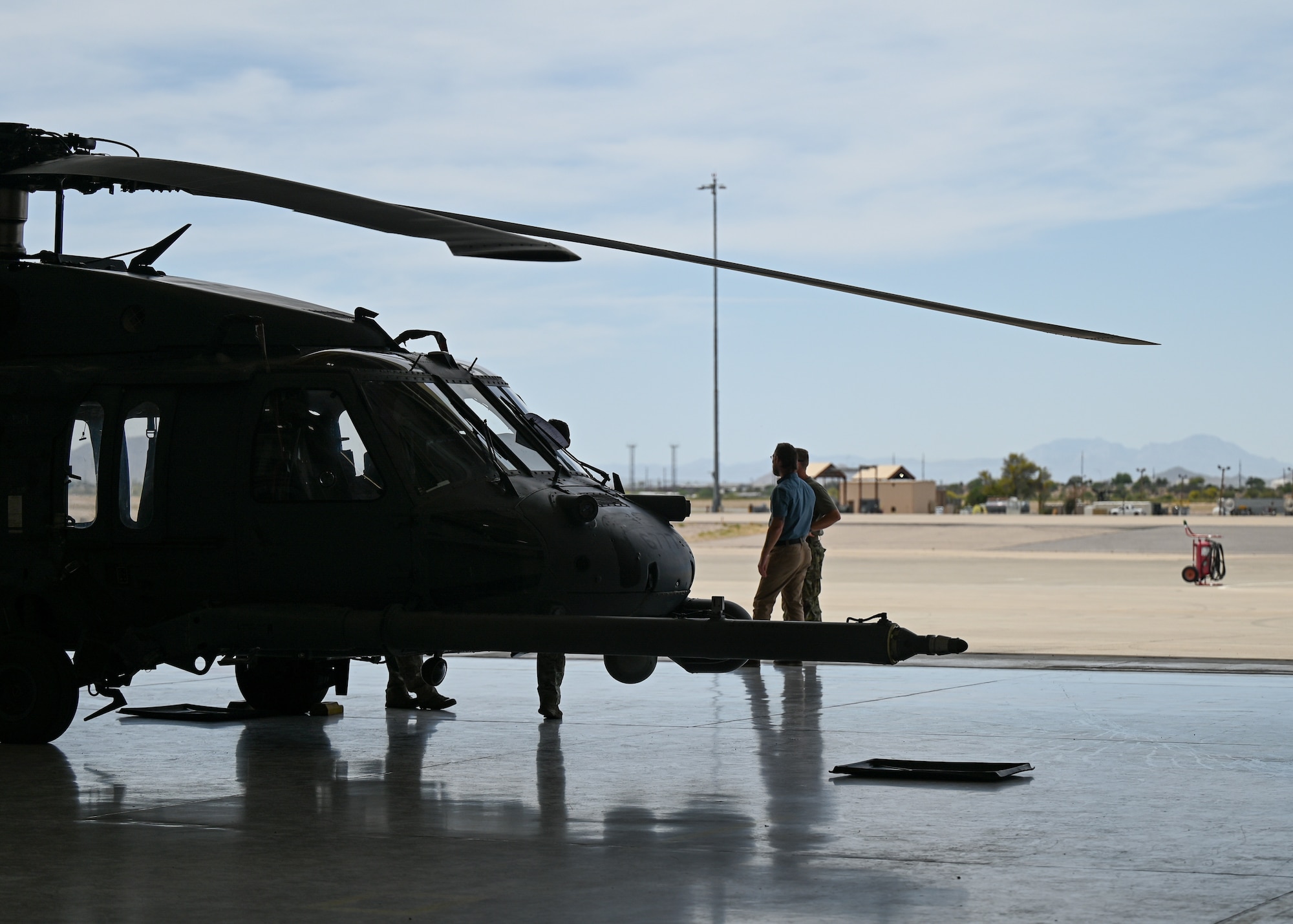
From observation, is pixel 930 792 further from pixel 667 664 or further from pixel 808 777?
pixel 667 664

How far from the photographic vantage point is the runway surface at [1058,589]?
720 inches

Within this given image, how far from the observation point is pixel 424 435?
9719 mm

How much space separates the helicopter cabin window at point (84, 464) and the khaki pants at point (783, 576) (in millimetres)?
5929

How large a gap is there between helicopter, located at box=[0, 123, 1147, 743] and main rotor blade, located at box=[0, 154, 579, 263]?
0.8 inches

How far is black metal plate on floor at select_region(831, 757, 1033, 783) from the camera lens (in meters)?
9.05

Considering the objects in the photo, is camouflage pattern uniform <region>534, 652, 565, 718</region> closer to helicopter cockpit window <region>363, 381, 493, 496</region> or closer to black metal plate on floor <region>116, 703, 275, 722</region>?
black metal plate on floor <region>116, 703, 275, 722</region>

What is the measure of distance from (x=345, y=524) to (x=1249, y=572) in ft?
89.7

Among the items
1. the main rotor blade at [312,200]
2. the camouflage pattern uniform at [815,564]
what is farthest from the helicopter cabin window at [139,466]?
the camouflage pattern uniform at [815,564]

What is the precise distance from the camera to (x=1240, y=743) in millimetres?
10195

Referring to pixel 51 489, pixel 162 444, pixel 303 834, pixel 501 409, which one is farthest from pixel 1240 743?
pixel 51 489

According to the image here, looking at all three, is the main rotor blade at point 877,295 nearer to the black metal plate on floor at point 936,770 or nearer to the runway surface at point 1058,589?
the black metal plate on floor at point 936,770

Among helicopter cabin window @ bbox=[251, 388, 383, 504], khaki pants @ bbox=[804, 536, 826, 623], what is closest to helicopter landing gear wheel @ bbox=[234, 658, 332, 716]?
helicopter cabin window @ bbox=[251, 388, 383, 504]

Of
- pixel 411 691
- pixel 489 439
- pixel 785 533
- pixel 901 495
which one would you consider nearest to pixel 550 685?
pixel 411 691

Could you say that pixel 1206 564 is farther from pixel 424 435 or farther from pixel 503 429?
pixel 424 435
